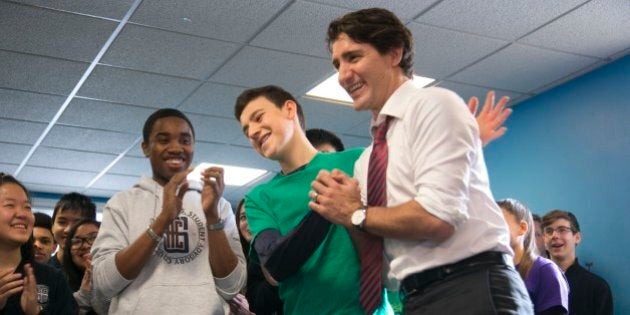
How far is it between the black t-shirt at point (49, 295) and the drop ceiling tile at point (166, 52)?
6.33 feet

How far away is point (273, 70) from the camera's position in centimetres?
505

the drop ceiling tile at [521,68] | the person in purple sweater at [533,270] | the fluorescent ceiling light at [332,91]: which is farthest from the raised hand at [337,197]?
the fluorescent ceiling light at [332,91]

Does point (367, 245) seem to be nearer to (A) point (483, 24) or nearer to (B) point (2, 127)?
(A) point (483, 24)

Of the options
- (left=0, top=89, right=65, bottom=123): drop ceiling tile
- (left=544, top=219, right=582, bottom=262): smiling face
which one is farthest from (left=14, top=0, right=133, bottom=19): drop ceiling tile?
(left=544, top=219, right=582, bottom=262): smiling face

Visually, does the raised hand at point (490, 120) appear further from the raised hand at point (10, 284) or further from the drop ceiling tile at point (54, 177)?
the drop ceiling tile at point (54, 177)

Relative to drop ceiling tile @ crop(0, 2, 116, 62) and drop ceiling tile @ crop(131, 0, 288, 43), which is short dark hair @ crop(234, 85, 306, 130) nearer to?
drop ceiling tile @ crop(131, 0, 288, 43)

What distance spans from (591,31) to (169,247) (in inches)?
120

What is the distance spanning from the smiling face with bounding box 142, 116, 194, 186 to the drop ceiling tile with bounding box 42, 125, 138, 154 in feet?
12.9

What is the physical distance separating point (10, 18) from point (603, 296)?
3.77 meters

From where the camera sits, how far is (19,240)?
277 cm

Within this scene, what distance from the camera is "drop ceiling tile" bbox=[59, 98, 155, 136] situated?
19.0 feet

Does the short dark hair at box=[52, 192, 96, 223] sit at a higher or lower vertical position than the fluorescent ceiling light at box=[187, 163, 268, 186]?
lower

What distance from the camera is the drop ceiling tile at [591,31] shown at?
416 centimetres

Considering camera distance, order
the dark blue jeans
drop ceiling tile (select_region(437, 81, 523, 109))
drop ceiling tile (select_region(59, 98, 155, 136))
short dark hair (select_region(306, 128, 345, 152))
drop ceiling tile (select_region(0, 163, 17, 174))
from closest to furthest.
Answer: the dark blue jeans
short dark hair (select_region(306, 128, 345, 152))
drop ceiling tile (select_region(437, 81, 523, 109))
drop ceiling tile (select_region(59, 98, 155, 136))
drop ceiling tile (select_region(0, 163, 17, 174))
